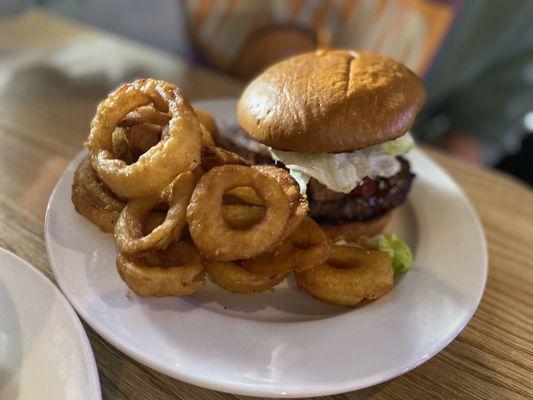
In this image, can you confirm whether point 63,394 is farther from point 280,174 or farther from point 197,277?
point 280,174

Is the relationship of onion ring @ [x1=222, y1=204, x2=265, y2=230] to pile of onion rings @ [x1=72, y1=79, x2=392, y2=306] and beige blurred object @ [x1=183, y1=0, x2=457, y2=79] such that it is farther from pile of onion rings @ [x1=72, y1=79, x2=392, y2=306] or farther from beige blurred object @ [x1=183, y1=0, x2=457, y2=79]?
beige blurred object @ [x1=183, y1=0, x2=457, y2=79]

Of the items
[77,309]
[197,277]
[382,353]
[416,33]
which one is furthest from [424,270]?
[416,33]

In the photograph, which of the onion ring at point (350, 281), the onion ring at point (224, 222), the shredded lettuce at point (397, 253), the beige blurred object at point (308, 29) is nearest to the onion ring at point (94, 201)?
the onion ring at point (224, 222)

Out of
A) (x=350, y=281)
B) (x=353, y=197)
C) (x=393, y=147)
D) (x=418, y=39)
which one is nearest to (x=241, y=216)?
(x=350, y=281)

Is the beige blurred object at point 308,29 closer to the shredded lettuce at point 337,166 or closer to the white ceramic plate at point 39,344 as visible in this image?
the shredded lettuce at point 337,166

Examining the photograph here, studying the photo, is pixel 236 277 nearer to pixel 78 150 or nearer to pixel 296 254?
pixel 296 254

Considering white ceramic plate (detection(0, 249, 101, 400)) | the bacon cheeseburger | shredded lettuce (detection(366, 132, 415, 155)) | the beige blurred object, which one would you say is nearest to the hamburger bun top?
the bacon cheeseburger
